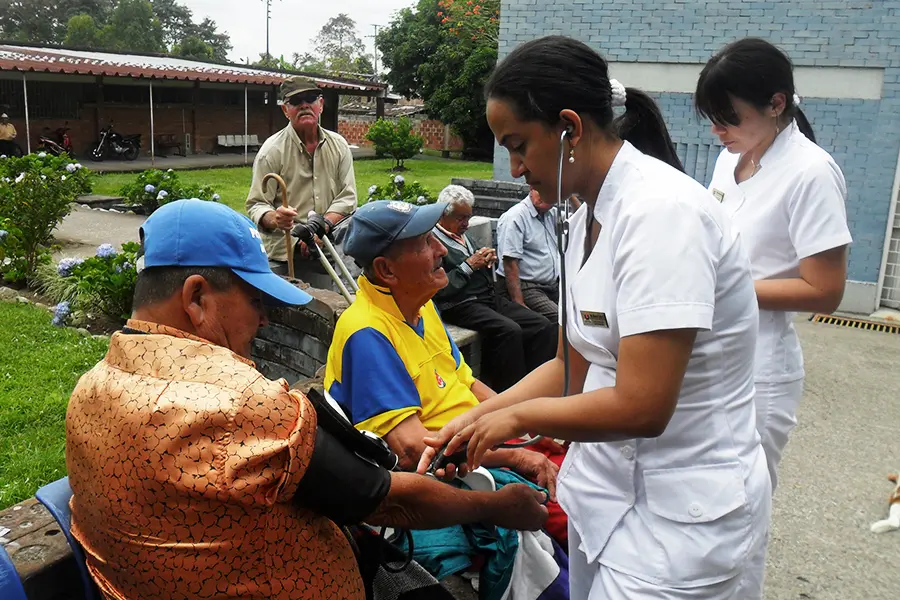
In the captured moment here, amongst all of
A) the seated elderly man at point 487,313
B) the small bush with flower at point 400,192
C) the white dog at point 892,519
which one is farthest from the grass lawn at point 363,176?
the white dog at point 892,519

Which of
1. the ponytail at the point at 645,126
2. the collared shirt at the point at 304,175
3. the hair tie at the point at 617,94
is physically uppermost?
the hair tie at the point at 617,94

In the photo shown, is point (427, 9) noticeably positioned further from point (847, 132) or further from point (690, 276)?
point (690, 276)

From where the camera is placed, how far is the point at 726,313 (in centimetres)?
150

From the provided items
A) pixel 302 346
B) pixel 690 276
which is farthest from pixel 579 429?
pixel 302 346

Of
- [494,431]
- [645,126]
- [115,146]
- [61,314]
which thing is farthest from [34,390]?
[115,146]

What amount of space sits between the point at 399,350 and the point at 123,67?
20717 millimetres

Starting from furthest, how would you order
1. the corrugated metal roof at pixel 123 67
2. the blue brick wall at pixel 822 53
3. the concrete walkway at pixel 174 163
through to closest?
the concrete walkway at pixel 174 163 < the corrugated metal roof at pixel 123 67 < the blue brick wall at pixel 822 53

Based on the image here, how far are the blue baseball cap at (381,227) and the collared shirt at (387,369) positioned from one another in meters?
0.11

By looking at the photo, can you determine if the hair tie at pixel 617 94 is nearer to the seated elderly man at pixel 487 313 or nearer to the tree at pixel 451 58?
the seated elderly man at pixel 487 313

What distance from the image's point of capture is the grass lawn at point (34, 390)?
346 cm

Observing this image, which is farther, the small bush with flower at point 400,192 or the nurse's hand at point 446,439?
the small bush with flower at point 400,192

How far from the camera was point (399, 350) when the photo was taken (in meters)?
2.64

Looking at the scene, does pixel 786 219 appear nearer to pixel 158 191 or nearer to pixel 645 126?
pixel 645 126

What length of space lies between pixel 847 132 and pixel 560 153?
7689mm
